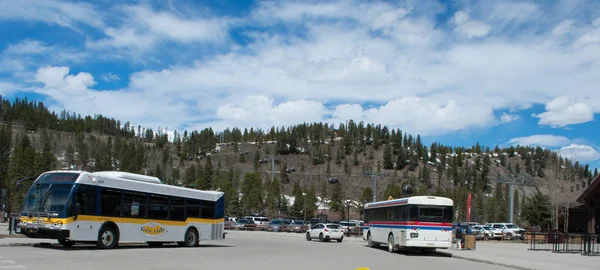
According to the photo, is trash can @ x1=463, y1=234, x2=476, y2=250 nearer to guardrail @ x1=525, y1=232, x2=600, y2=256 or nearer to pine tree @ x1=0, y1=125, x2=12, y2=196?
guardrail @ x1=525, y1=232, x2=600, y2=256

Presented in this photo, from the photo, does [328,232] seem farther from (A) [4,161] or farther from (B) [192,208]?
(A) [4,161]

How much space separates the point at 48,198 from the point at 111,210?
2.56m

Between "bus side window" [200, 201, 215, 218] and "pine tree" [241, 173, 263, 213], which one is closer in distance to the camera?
"bus side window" [200, 201, 215, 218]

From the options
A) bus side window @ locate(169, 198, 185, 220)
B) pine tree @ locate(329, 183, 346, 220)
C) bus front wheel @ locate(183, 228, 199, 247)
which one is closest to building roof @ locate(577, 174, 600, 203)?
bus front wheel @ locate(183, 228, 199, 247)

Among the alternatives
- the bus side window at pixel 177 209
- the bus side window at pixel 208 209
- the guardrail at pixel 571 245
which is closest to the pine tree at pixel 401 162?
the guardrail at pixel 571 245

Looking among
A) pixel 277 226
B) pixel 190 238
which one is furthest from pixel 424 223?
pixel 277 226

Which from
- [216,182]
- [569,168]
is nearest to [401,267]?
[569,168]

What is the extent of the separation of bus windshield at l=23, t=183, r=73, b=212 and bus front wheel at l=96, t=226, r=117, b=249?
2189mm

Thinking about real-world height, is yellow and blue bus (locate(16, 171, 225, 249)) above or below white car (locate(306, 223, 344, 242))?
above

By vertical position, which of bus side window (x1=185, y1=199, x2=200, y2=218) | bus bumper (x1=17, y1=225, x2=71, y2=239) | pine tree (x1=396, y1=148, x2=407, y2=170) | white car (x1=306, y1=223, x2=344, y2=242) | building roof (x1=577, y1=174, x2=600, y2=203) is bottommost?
white car (x1=306, y1=223, x2=344, y2=242)

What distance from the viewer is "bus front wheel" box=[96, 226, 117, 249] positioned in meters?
21.9

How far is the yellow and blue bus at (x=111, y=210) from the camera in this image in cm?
2039

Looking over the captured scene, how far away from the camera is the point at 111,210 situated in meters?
22.3

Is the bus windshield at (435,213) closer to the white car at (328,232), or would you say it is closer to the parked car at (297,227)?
the white car at (328,232)
